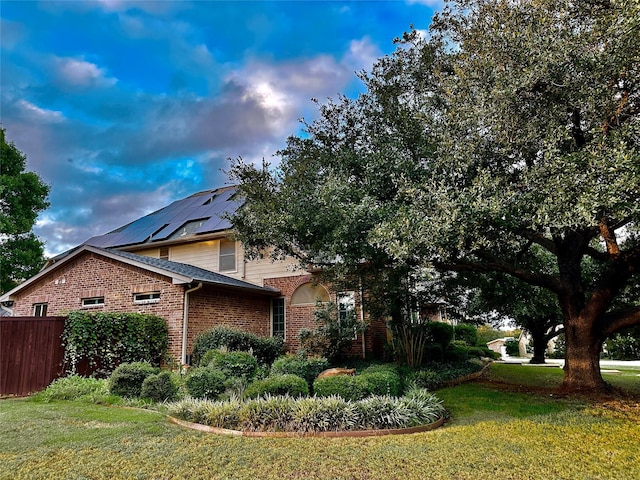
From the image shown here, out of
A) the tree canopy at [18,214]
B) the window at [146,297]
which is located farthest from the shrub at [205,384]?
the tree canopy at [18,214]

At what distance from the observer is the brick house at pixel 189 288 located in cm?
1335

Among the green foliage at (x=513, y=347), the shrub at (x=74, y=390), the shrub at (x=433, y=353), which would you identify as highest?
the shrub at (x=433, y=353)

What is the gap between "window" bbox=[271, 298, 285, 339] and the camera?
16.4 m

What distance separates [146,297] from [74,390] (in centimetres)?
481

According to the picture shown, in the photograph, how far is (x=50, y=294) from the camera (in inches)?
612

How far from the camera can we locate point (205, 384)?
25.8ft

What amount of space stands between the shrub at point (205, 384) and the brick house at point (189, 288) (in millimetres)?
5114

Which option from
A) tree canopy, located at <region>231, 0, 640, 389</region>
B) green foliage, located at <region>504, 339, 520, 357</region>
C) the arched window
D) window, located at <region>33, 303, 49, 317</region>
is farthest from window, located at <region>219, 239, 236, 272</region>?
green foliage, located at <region>504, 339, 520, 357</region>

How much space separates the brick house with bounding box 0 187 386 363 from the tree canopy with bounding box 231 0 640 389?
4.59 meters

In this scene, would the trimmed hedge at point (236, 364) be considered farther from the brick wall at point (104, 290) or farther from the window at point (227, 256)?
the window at point (227, 256)

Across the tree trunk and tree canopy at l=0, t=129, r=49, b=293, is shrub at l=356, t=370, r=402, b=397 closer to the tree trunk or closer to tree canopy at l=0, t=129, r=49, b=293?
the tree trunk

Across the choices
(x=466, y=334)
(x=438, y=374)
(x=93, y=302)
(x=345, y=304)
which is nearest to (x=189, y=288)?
(x=93, y=302)

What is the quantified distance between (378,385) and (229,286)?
7.89 meters

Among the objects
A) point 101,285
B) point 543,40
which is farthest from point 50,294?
point 543,40
